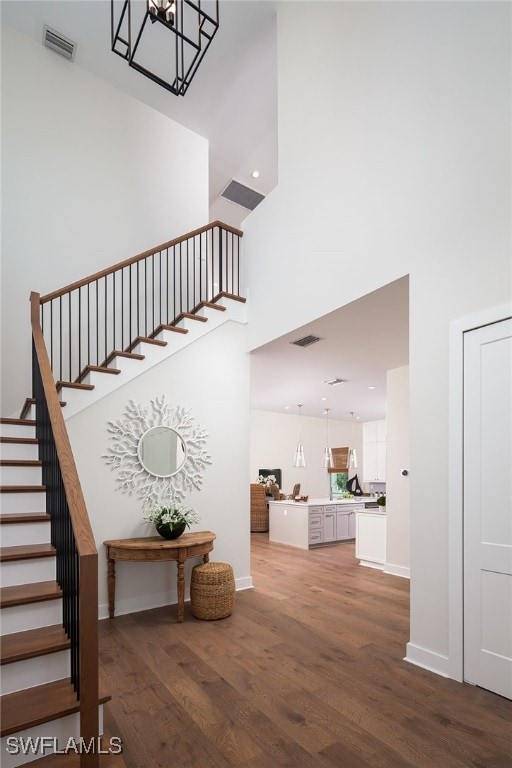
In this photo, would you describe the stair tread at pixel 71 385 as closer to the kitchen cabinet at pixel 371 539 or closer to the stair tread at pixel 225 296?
the stair tread at pixel 225 296

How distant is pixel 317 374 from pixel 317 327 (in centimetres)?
241

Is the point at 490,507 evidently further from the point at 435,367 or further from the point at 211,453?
the point at 211,453

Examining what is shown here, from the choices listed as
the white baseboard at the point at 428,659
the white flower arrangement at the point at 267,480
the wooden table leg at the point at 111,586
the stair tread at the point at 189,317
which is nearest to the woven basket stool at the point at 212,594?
the wooden table leg at the point at 111,586

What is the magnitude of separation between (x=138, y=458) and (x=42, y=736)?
2.67 metres

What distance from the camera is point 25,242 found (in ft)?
17.5

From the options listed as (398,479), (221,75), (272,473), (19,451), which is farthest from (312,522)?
(221,75)

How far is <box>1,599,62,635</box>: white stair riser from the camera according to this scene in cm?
223

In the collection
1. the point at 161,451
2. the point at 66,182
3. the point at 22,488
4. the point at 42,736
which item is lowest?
the point at 42,736

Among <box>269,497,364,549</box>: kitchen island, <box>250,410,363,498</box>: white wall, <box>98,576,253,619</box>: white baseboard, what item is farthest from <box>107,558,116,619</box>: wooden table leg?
<box>250,410,363,498</box>: white wall

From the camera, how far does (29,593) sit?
2324 millimetres

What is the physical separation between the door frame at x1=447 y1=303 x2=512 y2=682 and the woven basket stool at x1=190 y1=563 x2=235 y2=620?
1.89m

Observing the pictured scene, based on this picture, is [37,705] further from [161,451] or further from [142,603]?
[161,451]

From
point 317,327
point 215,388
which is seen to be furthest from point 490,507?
point 215,388

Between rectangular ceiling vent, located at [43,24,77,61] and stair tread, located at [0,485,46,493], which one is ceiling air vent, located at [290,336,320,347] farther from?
rectangular ceiling vent, located at [43,24,77,61]
